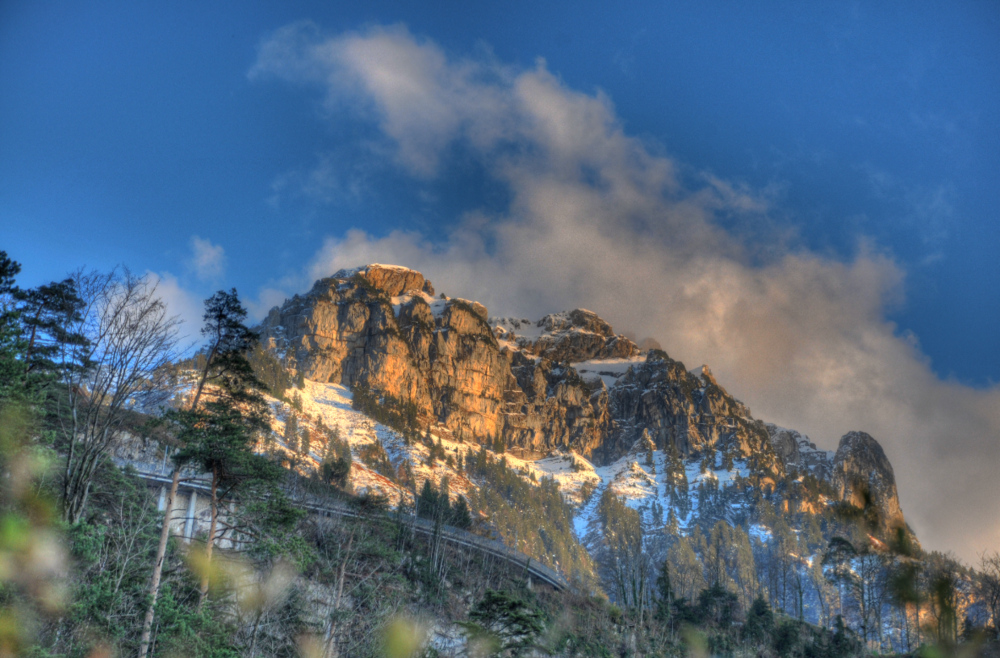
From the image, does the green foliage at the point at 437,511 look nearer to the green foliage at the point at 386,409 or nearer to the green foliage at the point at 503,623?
the green foliage at the point at 503,623

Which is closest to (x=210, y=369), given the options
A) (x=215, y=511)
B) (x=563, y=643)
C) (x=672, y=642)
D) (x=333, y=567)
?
(x=215, y=511)

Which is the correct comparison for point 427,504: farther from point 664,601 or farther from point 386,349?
point 386,349

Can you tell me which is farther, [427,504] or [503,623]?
[427,504]

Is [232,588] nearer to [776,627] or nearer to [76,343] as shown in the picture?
[76,343]

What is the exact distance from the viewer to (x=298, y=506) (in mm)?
25281

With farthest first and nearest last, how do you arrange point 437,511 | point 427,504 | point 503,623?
point 427,504
point 437,511
point 503,623

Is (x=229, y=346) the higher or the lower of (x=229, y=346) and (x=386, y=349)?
the lower

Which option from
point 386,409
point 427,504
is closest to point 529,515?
point 386,409

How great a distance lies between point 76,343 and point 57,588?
5.70 meters

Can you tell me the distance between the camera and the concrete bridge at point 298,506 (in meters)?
30.5

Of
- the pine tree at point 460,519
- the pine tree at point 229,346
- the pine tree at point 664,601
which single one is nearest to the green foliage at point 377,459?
the pine tree at point 460,519

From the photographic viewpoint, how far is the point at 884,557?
32594mm

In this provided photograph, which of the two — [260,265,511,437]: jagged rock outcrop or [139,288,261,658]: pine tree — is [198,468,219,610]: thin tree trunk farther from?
[260,265,511,437]: jagged rock outcrop

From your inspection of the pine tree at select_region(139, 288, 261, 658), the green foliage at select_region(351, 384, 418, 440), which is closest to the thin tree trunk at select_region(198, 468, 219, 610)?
the pine tree at select_region(139, 288, 261, 658)
